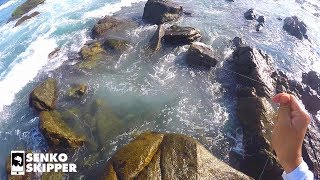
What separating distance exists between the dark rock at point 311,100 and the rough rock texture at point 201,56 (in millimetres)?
6543

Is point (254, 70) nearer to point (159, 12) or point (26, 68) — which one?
point (159, 12)

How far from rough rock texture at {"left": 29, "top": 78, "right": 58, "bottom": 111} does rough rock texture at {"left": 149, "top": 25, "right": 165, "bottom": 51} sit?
8451 mm

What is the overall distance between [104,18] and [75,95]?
37.1 ft

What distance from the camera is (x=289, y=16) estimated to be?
33.0 metres

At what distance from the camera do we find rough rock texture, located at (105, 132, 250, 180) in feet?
44.4

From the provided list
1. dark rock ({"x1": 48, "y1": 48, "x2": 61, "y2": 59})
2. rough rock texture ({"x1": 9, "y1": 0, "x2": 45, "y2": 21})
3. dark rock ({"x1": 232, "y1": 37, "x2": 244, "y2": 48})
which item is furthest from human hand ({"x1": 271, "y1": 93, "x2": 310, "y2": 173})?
rough rock texture ({"x1": 9, "y1": 0, "x2": 45, "y2": 21})

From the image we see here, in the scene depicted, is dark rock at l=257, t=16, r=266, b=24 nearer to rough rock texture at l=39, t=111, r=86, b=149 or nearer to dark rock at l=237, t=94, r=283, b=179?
dark rock at l=237, t=94, r=283, b=179

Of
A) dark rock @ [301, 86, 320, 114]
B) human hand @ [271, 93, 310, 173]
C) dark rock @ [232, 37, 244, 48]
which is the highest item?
human hand @ [271, 93, 310, 173]

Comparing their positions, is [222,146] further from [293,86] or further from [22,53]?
[22,53]

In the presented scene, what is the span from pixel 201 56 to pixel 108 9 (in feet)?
46.3

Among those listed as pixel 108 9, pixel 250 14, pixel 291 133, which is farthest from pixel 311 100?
pixel 108 9

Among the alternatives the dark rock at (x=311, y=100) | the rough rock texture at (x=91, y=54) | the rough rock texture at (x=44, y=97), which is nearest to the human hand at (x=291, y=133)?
the rough rock texture at (x=44, y=97)

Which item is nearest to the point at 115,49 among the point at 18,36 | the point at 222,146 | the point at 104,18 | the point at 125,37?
the point at 125,37
